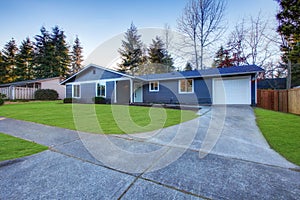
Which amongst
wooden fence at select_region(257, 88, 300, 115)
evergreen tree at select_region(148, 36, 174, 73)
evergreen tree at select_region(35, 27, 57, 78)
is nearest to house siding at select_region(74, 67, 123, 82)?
wooden fence at select_region(257, 88, 300, 115)

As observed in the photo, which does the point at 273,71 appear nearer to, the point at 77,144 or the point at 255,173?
the point at 255,173

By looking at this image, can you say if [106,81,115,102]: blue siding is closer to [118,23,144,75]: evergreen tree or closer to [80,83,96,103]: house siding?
Answer: [80,83,96,103]: house siding

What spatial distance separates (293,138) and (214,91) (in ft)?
26.4

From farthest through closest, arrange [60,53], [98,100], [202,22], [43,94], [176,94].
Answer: [60,53], [43,94], [202,22], [98,100], [176,94]

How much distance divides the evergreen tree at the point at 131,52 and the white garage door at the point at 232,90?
2081 centimetres

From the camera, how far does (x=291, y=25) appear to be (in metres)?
5.80

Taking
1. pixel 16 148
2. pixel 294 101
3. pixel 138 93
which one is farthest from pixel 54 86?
pixel 294 101

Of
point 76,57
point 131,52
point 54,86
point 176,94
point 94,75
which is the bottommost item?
point 176,94

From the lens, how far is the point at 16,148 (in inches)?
118

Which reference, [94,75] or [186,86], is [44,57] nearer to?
[94,75]

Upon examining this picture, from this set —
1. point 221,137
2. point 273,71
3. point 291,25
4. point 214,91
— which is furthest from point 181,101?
point 273,71

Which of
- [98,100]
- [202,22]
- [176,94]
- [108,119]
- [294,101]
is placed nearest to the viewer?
[108,119]

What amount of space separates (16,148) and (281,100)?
538 inches

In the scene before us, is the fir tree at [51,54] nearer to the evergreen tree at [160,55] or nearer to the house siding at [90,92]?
the evergreen tree at [160,55]
